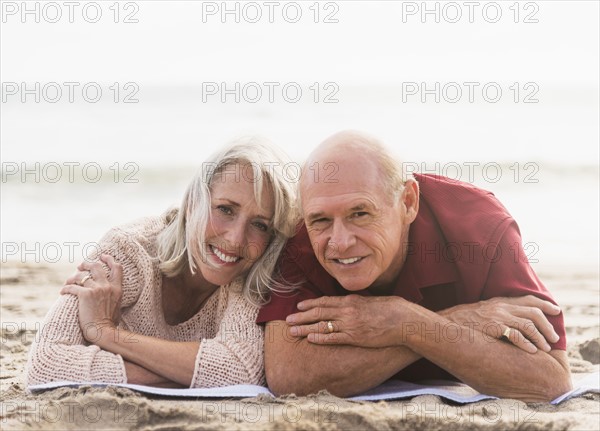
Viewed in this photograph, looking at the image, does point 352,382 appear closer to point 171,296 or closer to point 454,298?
point 454,298

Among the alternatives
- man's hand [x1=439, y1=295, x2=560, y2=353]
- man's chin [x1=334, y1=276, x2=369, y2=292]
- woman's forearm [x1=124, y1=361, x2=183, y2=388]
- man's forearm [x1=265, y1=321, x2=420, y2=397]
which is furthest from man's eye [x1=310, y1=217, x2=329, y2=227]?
woman's forearm [x1=124, y1=361, x2=183, y2=388]

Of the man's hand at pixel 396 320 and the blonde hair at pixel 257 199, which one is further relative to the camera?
the blonde hair at pixel 257 199

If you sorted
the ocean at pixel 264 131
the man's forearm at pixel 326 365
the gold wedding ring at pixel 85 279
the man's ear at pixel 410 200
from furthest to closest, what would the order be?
the ocean at pixel 264 131
the gold wedding ring at pixel 85 279
the man's ear at pixel 410 200
the man's forearm at pixel 326 365

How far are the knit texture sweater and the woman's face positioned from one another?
187 mm

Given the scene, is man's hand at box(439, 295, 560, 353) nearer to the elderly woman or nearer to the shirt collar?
the shirt collar

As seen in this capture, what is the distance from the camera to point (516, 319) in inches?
138

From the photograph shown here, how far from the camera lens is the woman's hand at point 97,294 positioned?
147 inches

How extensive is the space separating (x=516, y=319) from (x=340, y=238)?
781mm

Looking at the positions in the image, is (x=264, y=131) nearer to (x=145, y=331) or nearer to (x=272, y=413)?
(x=145, y=331)

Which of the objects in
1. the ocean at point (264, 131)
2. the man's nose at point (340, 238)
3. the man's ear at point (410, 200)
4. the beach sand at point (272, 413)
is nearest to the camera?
the beach sand at point (272, 413)

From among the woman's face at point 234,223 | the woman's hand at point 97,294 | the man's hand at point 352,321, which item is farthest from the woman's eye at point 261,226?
the woman's hand at point 97,294

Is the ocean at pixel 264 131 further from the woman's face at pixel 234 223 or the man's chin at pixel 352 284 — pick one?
the man's chin at pixel 352 284

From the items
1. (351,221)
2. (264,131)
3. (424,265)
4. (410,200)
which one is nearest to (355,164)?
(351,221)

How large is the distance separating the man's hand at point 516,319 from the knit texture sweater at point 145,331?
862mm
